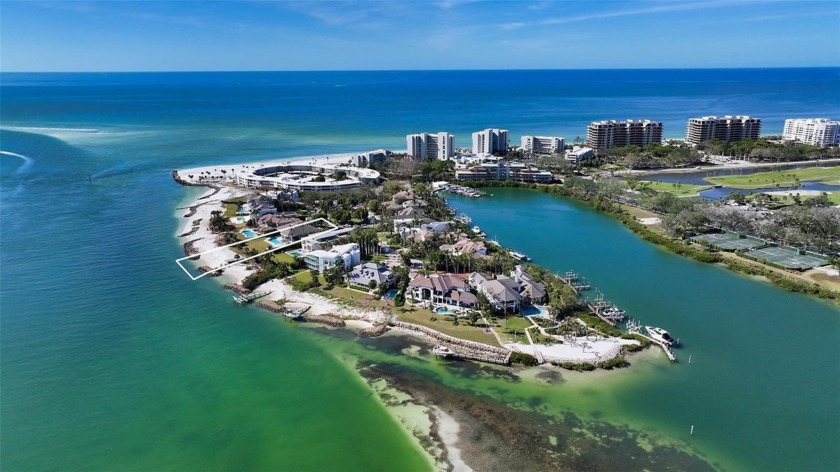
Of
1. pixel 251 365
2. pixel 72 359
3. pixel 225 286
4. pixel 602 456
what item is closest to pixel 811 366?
pixel 602 456

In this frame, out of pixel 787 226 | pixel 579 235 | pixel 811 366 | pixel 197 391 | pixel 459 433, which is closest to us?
pixel 459 433

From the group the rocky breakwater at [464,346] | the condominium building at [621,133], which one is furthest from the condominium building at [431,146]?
the rocky breakwater at [464,346]

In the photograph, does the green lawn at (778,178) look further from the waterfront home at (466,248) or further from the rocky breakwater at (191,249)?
the rocky breakwater at (191,249)

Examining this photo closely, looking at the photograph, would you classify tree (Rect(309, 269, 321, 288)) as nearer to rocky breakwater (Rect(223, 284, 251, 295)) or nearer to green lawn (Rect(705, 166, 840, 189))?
rocky breakwater (Rect(223, 284, 251, 295))

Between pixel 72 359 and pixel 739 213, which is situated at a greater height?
pixel 739 213

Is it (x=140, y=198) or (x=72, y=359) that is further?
(x=140, y=198)

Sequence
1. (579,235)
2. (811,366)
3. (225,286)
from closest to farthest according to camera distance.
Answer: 1. (811,366)
2. (225,286)
3. (579,235)

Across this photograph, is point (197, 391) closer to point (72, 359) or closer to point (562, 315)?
point (72, 359)
